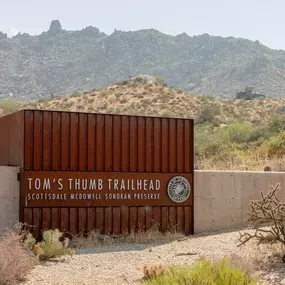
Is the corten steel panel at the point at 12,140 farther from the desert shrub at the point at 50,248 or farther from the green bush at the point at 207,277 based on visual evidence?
the green bush at the point at 207,277

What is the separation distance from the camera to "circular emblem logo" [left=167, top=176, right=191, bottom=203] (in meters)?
16.5

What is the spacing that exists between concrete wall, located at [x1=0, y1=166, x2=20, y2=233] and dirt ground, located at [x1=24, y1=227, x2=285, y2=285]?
1.89 metres

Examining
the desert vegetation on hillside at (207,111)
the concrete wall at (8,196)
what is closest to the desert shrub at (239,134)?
the desert vegetation on hillside at (207,111)

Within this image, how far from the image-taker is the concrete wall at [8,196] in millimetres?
14617

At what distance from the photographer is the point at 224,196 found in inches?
707

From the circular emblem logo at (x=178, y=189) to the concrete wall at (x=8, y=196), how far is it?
4097 millimetres

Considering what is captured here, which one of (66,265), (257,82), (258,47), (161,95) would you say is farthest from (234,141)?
(258,47)

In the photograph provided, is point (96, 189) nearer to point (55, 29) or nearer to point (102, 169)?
point (102, 169)

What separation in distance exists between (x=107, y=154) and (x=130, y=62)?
390ft

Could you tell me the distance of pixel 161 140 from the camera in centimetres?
1669

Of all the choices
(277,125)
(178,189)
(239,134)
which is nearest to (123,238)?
(178,189)

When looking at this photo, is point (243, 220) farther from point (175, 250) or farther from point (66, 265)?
point (66, 265)

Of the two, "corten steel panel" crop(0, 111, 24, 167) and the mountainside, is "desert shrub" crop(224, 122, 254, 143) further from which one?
the mountainside

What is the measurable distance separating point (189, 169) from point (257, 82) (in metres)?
92.4
